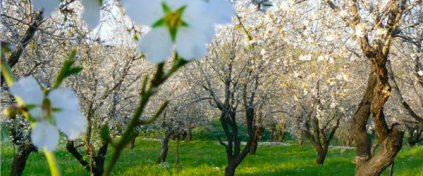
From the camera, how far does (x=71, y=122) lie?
1.57 feet

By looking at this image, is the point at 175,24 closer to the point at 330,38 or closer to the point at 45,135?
the point at 45,135

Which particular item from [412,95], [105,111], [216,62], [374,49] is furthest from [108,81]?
[412,95]

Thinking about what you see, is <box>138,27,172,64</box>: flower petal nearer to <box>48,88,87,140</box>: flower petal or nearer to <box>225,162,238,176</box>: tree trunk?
<box>48,88,87,140</box>: flower petal

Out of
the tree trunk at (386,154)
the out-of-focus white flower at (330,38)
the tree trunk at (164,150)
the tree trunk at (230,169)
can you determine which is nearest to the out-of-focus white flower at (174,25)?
the out-of-focus white flower at (330,38)

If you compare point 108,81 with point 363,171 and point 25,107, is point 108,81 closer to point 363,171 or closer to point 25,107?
point 363,171

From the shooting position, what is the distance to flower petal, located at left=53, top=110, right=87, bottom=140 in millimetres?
469

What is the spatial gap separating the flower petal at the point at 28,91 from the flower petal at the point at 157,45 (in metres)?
0.09

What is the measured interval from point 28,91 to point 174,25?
0.40ft

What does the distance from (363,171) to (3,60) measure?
7662 mm

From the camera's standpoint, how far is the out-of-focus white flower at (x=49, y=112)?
0.45 meters

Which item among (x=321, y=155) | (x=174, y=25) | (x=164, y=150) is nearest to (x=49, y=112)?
(x=174, y=25)

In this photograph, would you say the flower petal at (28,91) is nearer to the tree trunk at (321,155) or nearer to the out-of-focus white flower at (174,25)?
the out-of-focus white flower at (174,25)

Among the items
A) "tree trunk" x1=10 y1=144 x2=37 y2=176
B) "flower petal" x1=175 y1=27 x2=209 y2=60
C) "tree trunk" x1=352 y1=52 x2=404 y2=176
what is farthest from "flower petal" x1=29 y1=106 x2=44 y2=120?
"tree trunk" x1=10 y1=144 x2=37 y2=176

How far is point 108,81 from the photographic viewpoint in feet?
39.3
